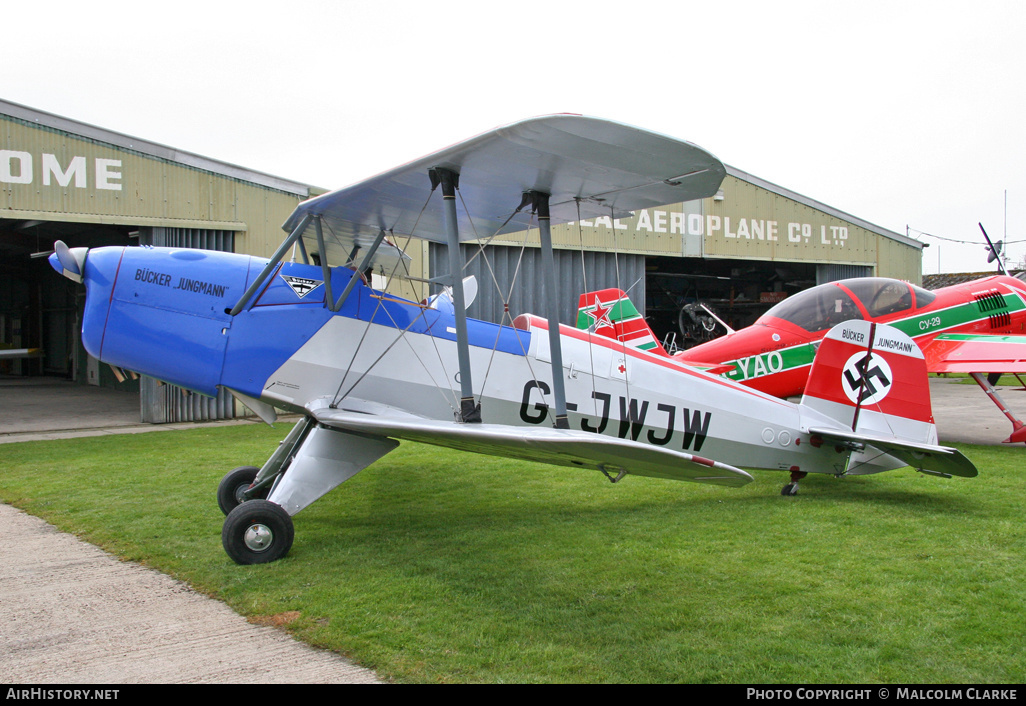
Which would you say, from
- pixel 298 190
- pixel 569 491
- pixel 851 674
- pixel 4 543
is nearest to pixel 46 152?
pixel 298 190

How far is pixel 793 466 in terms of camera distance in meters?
5.89

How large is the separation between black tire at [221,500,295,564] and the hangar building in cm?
175

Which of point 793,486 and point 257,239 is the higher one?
point 257,239

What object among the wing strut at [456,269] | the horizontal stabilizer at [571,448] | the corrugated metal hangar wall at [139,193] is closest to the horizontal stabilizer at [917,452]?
the horizontal stabilizer at [571,448]

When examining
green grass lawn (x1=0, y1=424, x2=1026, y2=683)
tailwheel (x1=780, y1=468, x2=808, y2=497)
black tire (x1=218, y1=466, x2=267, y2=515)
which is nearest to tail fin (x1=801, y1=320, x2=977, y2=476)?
tailwheel (x1=780, y1=468, x2=808, y2=497)

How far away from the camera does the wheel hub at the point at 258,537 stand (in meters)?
4.26

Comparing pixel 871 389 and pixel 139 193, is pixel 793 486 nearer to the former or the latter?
pixel 871 389

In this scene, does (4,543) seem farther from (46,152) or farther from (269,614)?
(46,152)

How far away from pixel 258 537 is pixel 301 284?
5.98 ft

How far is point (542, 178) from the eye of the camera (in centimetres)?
422

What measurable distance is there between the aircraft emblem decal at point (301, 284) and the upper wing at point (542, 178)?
1.47ft

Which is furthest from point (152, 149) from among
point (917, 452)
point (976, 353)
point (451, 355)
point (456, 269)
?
point (976, 353)

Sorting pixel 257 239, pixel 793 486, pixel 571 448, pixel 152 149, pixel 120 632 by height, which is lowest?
pixel 120 632

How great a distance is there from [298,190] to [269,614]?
1128 cm
